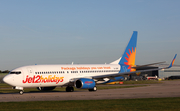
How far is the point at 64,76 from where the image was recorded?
3988cm

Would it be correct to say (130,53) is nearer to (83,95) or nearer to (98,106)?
(83,95)

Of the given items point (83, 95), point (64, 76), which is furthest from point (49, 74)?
point (83, 95)

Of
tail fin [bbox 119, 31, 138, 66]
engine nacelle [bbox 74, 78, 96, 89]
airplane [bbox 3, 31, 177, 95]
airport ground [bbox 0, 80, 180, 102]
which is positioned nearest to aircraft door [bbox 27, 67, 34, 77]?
airplane [bbox 3, 31, 177, 95]

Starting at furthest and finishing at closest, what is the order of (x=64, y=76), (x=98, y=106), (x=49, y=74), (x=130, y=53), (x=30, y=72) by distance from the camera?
(x=130, y=53) → (x=64, y=76) → (x=49, y=74) → (x=30, y=72) → (x=98, y=106)

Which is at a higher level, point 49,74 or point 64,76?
point 49,74

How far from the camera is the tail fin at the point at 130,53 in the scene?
49531 mm

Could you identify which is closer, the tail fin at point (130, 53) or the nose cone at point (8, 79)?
the nose cone at point (8, 79)

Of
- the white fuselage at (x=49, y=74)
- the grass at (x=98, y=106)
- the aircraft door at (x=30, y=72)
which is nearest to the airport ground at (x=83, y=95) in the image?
the white fuselage at (x=49, y=74)

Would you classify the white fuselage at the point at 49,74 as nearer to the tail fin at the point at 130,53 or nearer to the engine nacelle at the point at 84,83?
the engine nacelle at the point at 84,83

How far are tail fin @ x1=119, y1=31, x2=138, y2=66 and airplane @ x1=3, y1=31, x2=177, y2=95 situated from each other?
1038 millimetres

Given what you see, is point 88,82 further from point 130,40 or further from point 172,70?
point 172,70

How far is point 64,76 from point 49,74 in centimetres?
273

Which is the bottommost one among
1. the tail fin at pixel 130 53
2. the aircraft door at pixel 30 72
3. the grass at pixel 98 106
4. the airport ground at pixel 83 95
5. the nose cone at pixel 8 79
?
the airport ground at pixel 83 95

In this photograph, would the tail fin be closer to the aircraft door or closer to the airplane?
the airplane
